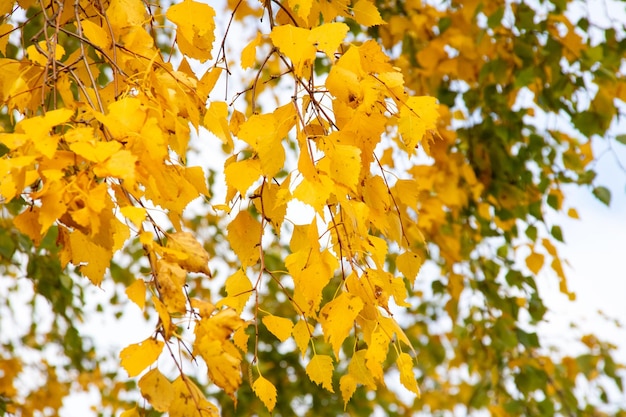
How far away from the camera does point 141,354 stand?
62cm

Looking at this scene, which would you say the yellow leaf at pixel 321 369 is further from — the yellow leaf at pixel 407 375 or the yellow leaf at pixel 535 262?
the yellow leaf at pixel 535 262

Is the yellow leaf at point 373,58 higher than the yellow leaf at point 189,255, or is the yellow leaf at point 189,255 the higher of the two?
the yellow leaf at point 373,58

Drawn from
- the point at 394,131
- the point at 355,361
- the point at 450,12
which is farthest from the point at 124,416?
the point at 450,12

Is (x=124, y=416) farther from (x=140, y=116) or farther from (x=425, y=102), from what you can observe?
(x=425, y=102)

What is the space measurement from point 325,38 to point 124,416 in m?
0.38

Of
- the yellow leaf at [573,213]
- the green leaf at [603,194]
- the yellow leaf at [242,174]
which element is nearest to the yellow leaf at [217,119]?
the yellow leaf at [242,174]

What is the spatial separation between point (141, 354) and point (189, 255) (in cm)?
9

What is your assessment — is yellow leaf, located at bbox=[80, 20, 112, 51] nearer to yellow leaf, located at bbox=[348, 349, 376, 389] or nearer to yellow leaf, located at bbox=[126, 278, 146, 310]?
yellow leaf, located at bbox=[126, 278, 146, 310]

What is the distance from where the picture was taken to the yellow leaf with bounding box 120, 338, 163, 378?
61 centimetres

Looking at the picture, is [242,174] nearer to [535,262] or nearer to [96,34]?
[96,34]

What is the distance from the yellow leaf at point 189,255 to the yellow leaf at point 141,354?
0.22 ft

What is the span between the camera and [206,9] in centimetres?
81

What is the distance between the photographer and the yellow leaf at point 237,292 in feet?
2.53

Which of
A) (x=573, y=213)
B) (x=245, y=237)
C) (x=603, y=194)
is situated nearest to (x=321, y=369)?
(x=245, y=237)
